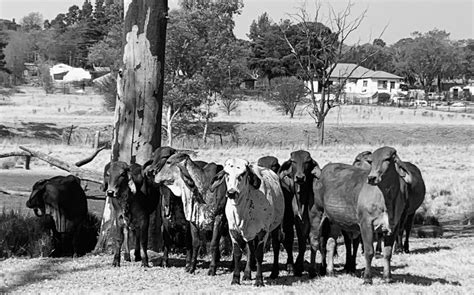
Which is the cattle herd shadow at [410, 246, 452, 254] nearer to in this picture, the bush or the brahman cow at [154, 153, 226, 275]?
the brahman cow at [154, 153, 226, 275]

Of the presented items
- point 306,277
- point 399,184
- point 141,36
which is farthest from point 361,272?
point 141,36

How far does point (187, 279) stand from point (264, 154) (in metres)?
27.7

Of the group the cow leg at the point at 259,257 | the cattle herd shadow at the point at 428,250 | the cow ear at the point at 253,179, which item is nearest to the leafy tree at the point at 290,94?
the cattle herd shadow at the point at 428,250

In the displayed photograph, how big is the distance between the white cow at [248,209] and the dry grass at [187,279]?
0.43m

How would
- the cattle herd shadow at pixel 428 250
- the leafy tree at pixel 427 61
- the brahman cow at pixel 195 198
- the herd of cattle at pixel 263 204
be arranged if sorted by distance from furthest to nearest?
the leafy tree at pixel 427 61 < the cattle herd shadow at pixel 428 250 < the brahman cow at pixel 195 198 < the herd of cattle at pixel 263 204

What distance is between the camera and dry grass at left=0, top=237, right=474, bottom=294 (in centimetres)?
945

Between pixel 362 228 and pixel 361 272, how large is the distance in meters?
1.21

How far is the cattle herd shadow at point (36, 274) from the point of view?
9.62 meters

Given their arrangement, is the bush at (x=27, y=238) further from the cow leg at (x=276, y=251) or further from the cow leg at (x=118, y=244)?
the cow leg at (x=276, y=251)

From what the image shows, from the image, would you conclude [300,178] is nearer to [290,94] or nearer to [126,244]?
[126,244]

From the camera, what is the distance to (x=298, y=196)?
431 inches

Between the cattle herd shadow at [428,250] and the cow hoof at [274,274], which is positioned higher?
the cow hoof at [274,274]

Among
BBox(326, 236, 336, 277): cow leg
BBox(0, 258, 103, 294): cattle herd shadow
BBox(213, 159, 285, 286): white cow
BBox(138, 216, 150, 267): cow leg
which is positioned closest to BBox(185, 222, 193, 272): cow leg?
BBox(138, 216, 150, 267): cow leg

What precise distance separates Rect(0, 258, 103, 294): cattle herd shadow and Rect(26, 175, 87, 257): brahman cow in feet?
3.34
